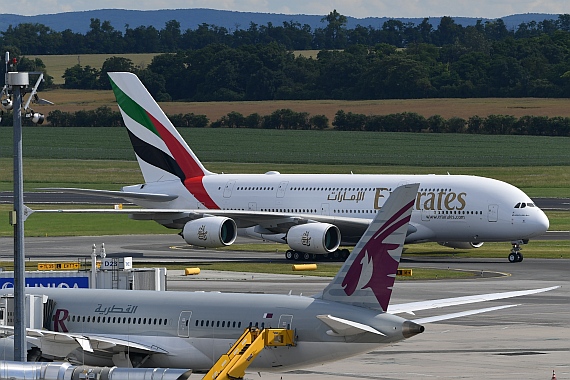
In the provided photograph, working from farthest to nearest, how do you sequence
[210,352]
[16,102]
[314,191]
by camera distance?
[314,191]
[210,352]
[16,102]

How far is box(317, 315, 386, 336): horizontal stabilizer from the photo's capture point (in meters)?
29.5

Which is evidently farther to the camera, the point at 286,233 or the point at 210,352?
the point at 286,233

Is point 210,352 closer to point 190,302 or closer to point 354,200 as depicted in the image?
point 190,302

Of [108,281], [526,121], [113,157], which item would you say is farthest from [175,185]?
[526,121]

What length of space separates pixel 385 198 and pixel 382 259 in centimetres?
4124

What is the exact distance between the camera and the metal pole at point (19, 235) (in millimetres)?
27641

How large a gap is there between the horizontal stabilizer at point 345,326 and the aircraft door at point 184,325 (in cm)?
410

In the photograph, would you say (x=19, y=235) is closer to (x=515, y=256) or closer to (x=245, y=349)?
(x=245, y=349)

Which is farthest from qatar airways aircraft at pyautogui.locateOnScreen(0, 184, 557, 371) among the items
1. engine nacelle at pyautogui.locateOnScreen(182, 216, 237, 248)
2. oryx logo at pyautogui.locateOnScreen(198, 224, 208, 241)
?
oryx logo at pyautogui.locateOnScreen(198, 224, 208, 241)

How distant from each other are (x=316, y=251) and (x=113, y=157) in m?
100

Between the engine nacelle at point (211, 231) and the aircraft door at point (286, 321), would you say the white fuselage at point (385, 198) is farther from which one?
the aircraft door at point (286, 321)

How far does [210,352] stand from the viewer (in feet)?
105

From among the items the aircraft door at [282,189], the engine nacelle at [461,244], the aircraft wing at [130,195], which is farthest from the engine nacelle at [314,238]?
the aircraft wing at [130,195]

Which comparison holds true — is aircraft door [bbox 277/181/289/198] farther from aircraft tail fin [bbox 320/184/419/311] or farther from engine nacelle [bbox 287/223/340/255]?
aircraft tail fin [bbox 320/184/419/311]
